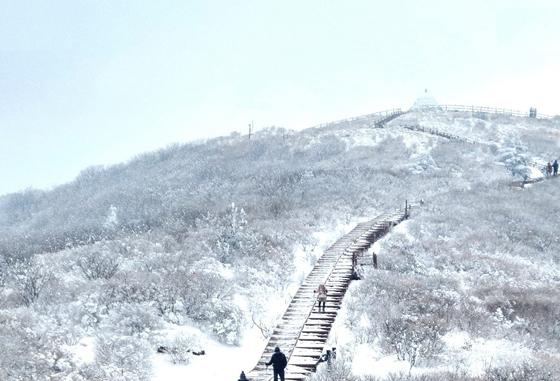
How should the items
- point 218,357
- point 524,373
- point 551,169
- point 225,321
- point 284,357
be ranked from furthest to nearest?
point 551,169
point 225,321
point 218,357
point 284,357
point 524,373

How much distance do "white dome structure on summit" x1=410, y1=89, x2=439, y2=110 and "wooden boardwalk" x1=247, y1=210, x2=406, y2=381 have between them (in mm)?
69821

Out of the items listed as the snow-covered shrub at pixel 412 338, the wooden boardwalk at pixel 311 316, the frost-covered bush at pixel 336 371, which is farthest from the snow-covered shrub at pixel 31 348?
the snow-covered shrub at pixel 412 338

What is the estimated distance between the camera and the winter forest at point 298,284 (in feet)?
48.9

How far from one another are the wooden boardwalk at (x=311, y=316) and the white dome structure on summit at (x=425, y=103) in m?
69.8

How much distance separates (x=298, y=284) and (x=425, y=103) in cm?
8035

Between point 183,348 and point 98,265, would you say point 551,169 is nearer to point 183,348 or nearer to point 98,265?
point 98,265

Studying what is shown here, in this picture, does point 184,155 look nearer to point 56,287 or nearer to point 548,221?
point 548,221

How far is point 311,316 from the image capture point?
1870cm

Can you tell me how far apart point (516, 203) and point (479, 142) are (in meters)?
31.3

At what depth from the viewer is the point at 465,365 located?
14914mm

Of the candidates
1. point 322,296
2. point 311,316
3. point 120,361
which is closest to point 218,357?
point 120,361

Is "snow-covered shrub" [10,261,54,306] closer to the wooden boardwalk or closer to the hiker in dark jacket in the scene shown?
the wooden boardwalk

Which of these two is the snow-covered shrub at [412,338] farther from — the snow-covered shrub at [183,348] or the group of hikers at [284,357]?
the snow-covered shrub at [183,348]

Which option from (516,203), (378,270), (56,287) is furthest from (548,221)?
(56,287)
